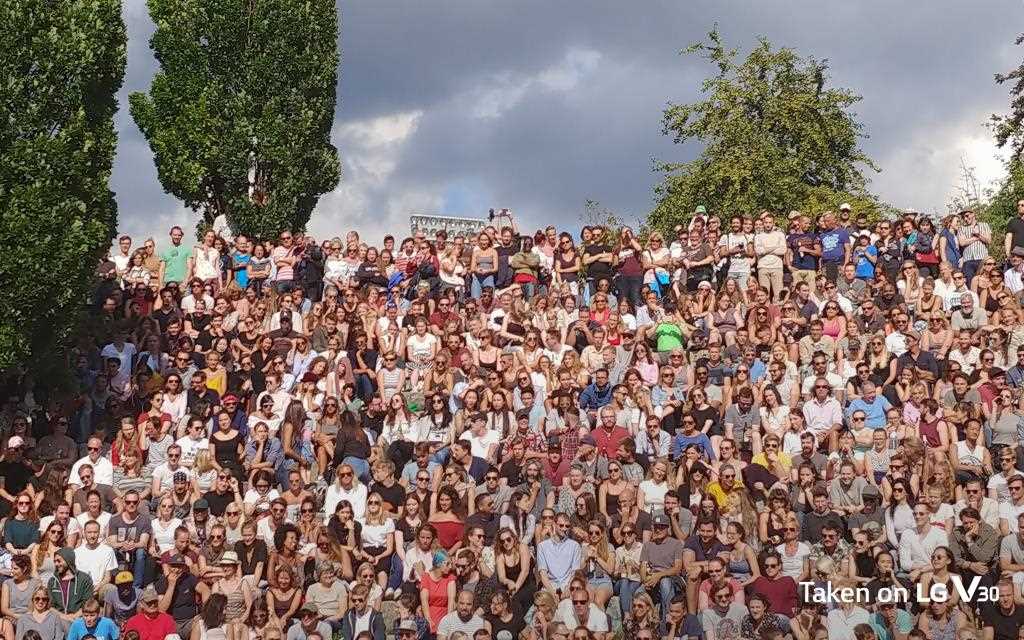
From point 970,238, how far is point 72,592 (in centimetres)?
1565

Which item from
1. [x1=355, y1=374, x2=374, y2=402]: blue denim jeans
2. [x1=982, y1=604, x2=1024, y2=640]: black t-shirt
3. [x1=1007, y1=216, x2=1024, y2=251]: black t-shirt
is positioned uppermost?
[x1=1007, y1=216, x2=1024, y2=251]: black t-shirt

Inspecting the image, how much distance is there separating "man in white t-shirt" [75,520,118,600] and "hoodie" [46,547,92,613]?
22cm

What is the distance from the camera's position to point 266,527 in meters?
16.1

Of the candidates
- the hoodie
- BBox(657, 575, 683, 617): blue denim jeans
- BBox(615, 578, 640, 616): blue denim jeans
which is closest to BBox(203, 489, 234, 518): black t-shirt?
the hoodie

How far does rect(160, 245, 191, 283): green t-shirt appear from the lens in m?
22.8

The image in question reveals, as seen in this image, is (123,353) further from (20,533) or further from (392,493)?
(392,493)

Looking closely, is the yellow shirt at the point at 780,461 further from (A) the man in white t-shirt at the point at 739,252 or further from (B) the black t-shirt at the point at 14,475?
(B) the black t-shirt at the point at 14,475

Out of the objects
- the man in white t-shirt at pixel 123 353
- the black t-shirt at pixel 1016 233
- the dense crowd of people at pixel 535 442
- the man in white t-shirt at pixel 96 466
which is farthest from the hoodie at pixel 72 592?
the black t-shirt at pixel 1016 233

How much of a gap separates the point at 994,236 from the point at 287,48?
22.9 meters

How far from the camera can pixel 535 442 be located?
1752 cm

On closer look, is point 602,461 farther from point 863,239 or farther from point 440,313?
point 863,239

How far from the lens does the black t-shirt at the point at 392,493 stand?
1650 centimetres

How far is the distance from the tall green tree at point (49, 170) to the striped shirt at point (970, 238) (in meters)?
14.3

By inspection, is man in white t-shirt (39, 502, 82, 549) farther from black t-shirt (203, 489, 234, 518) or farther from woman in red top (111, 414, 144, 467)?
woman in red top (111, 414, 144, 467)
